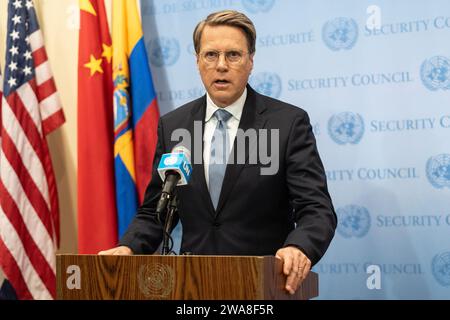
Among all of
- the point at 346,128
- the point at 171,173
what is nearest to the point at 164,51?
the point at 346,128

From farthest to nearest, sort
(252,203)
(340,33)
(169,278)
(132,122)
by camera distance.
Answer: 1. (132,122)
2. (340,33)
3. (252,203)
4. (169,278)

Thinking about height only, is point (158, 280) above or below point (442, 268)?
above

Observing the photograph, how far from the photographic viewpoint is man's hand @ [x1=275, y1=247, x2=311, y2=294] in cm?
215

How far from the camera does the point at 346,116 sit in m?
4.02

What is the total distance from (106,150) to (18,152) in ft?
1.93

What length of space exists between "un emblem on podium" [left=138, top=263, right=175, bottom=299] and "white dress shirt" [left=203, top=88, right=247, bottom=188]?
873 mm

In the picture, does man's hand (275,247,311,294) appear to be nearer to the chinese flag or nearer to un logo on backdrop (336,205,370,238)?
un logo on backdrop (336,205,370,238)

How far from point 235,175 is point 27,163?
2115 millimetres

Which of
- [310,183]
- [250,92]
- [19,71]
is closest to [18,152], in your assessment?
[19,71]

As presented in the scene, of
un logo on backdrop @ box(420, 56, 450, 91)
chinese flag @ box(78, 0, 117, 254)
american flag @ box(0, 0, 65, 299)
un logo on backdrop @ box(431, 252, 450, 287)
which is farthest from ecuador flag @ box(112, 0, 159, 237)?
un logo on backdrop @ box(431, 252, 450, 287)

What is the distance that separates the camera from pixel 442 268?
3.79 meters

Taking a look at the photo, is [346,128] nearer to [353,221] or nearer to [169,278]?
[353,221]

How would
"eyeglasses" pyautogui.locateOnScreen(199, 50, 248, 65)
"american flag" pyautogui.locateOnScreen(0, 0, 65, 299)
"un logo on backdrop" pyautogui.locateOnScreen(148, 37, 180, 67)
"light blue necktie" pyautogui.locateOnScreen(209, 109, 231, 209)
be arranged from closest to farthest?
1. "light blue necktie" pyautogui.locateOnScreen(209, 109, 231, 209)
2. "eyeglasses" pyautogui.locateOnScreen(199, 50, 248, 65)
3. "american flag" pyautogui.locateOnScreen(0, 0, 65, 299)
4. "un logo on backdrop" pyautogui.locateOnScreen(148, 37, 180, 67)
